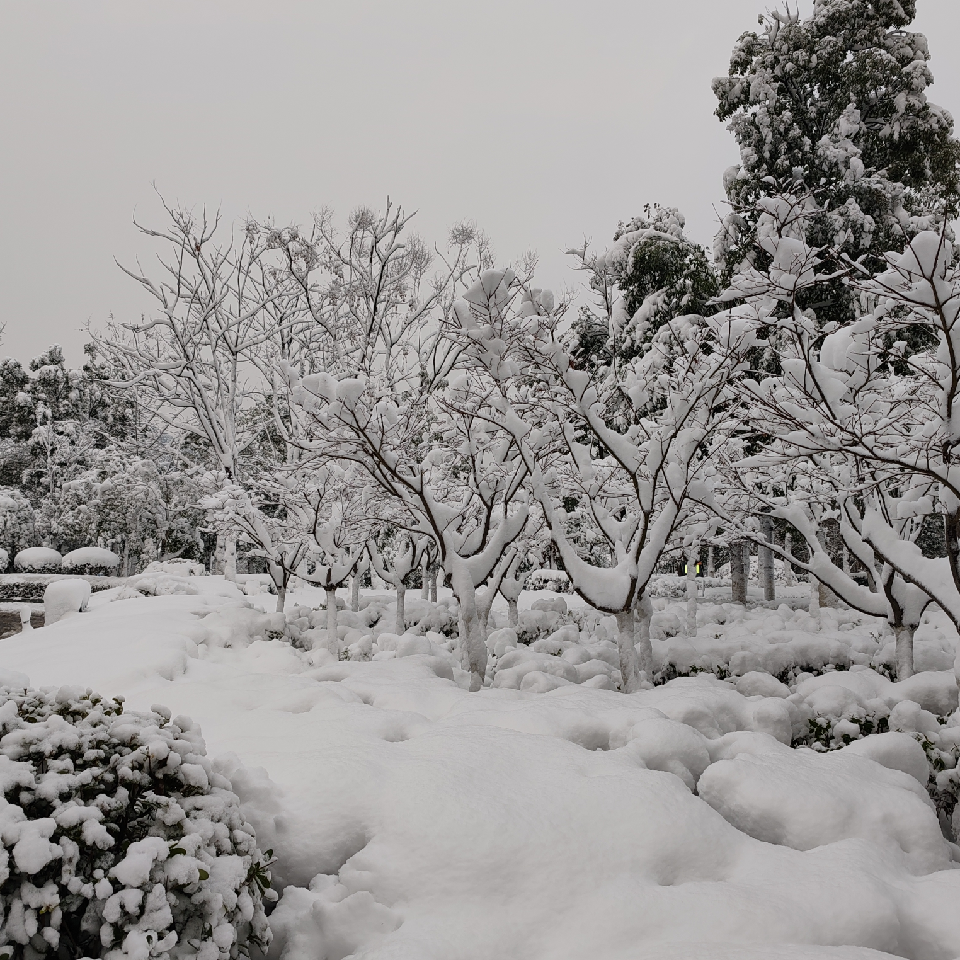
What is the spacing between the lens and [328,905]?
2.41m

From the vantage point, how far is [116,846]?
2.19m

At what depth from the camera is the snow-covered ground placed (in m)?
2.34

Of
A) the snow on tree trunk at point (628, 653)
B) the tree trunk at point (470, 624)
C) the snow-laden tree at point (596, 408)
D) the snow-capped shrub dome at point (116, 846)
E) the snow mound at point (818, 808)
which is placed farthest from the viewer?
the tree trunk at point (470, 624)

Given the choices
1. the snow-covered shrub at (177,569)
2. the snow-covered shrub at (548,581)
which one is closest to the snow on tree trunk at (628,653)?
the snow-covered shrub at (548,581)

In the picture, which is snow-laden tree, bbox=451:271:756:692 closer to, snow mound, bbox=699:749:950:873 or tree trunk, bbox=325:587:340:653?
snow mound, bbox=699:749:950:873

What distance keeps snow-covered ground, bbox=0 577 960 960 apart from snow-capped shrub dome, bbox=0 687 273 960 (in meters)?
0.32

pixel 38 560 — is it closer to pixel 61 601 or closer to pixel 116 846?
pixel 61 601

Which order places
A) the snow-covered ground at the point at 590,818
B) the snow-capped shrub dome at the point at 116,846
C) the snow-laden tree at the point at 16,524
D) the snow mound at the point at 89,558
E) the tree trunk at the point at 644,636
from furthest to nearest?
the snow-laden tree at the point at 16,524
the snow mound at the point at 89,558
the tree trunk at the point at 644,636
the snow-covered ground at the point at 590,818
the snow-capped shrub dome at the point at 116,846

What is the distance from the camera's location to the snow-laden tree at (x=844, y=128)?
40.3 ft

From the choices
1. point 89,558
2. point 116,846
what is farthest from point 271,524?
point 89,558

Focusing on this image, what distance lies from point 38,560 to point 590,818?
25376 millimetres

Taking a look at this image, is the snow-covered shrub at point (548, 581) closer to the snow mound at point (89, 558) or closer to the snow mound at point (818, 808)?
the snow mound at point (89, 558)

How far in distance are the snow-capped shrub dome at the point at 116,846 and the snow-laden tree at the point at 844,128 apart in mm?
12749

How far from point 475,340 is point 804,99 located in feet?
41.3
